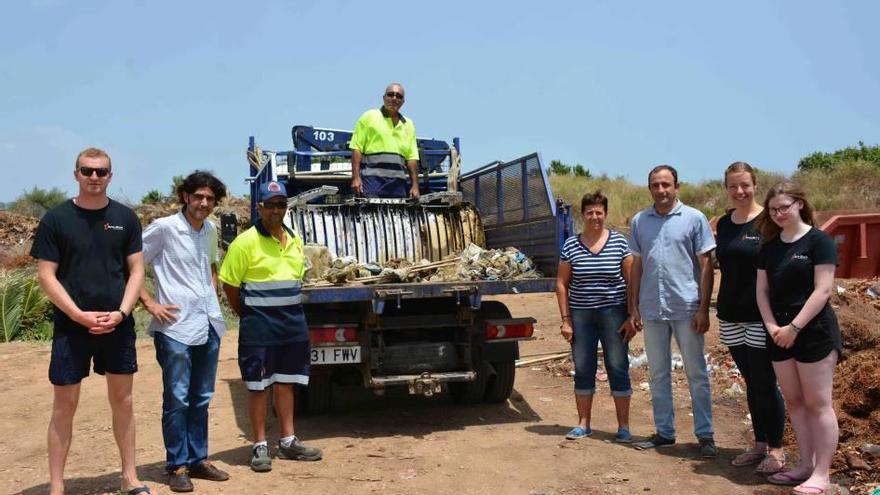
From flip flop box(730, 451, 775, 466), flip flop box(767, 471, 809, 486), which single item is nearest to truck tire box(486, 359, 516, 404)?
flip flop box(730, 451, 775, 466)

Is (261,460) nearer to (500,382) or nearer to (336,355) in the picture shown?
(336,355)

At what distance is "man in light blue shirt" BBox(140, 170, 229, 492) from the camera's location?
4.75 metres

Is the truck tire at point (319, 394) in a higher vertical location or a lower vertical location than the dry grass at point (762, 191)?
lower

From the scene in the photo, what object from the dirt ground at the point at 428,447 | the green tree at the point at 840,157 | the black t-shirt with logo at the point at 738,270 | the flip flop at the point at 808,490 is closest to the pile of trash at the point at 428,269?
the dirt ground at the point at 428,447

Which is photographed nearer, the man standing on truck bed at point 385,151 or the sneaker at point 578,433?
the sneaker at point 578,433

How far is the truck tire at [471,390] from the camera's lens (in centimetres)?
689

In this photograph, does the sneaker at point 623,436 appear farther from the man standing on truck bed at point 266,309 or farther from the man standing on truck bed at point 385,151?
the man standing on truck bed at point 385,151

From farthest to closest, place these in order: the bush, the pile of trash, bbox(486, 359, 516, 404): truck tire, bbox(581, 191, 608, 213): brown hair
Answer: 1. the bush
2. bbox(486, 359, 516, 404): truck tire
3. the pile of trash
4. bbox(581, 191, 608, 213): brown hair

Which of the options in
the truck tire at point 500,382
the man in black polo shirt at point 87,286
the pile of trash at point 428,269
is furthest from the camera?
the truck tire at point 500,382

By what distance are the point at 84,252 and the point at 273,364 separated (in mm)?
1490

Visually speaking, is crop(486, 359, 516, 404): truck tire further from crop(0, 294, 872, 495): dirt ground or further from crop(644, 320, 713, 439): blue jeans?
crop(644, 320, 713, 439): blue jeans

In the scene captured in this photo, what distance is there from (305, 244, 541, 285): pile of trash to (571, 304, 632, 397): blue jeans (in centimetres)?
75

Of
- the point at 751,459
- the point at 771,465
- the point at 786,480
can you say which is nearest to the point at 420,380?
the point at 751,459

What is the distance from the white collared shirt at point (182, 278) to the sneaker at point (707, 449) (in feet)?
10.3
